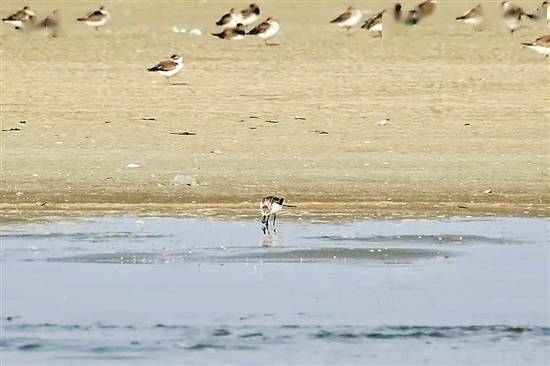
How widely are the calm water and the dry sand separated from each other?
113 centimetres

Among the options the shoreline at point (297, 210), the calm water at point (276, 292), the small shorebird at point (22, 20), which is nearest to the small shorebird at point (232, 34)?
the small shorebird at point (22, 20)

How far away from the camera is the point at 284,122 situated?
18.4 metres

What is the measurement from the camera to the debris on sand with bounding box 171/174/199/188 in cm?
1500

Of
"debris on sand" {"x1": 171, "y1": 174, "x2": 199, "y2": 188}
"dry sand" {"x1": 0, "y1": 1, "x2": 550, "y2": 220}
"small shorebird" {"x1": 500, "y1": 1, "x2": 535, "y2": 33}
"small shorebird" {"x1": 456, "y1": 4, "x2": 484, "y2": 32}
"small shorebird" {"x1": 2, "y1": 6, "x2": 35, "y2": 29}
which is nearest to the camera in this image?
"dry sand" {"x1": 0, "y1": 1, "x2": 550, "y2": 220}

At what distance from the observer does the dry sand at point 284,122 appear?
1447cm

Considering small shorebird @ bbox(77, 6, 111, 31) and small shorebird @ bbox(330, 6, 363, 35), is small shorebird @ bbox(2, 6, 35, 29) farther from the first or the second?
small shorebird @ bbox(330, 6, 363, 35)

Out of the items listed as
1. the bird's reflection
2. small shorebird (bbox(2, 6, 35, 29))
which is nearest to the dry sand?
small shorebird (bbox(2, 6, 35, 29))

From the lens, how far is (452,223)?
522 inches

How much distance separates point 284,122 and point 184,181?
11.4ft

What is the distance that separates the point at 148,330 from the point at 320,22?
19.3 meters

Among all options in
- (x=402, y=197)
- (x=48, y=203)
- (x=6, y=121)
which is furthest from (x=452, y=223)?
(x=6, y=121)

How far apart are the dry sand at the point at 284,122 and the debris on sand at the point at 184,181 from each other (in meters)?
0.08

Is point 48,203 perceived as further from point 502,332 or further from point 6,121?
point 502,332

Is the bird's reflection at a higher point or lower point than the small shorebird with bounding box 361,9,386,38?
lower
